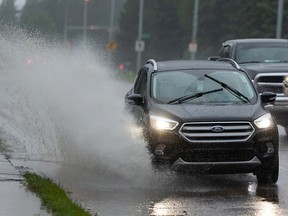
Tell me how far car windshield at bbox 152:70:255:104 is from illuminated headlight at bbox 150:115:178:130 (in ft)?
2.08

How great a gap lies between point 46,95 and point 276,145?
687 centimetres

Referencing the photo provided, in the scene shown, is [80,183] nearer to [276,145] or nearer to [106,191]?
[106,191]

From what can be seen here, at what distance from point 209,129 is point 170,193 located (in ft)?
3.53

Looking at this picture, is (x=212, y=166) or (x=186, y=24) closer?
(x=212, y=166)

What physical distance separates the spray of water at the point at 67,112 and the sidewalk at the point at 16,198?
1.62 meters

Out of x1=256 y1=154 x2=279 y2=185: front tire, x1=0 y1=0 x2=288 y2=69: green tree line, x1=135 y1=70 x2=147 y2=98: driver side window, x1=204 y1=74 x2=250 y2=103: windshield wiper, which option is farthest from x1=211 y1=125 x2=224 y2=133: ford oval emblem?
x1=0 y1=0 x2=288 y2=69: green tree line

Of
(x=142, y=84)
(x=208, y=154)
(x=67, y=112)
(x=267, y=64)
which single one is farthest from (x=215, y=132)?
(x=267, y=64)

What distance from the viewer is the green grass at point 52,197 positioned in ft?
36.2

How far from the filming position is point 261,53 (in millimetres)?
24578

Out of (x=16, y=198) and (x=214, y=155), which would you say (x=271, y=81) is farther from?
(x=16, y=198)

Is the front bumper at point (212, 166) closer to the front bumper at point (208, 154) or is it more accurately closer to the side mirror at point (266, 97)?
the front bumper at point (208, 154)

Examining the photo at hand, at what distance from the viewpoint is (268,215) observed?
11.5m

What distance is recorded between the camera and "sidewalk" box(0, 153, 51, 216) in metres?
11.0

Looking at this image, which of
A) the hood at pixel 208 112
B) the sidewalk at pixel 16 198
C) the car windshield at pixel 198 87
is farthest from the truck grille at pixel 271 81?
the sidewalk at pixel 16 198
